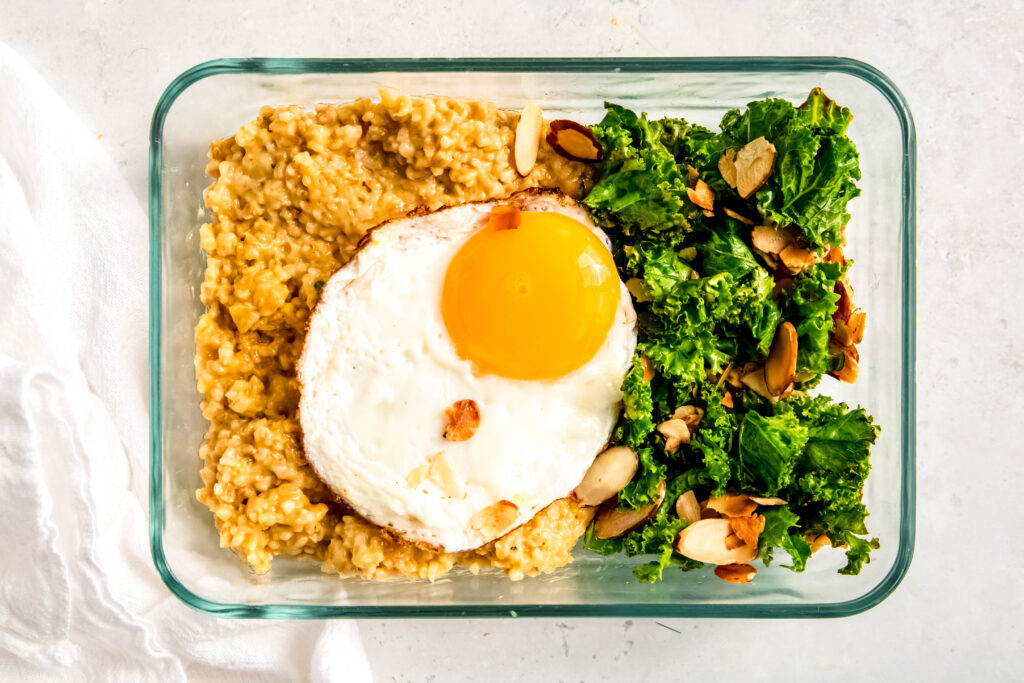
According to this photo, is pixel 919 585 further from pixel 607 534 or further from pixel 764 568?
pixel 607 534

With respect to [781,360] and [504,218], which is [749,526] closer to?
[781,360]

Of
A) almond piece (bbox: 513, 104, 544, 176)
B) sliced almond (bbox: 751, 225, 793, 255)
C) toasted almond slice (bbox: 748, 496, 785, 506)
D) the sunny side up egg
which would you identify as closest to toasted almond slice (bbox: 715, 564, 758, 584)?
toasted almond slice (bbox: 748, 496, 785, 506)

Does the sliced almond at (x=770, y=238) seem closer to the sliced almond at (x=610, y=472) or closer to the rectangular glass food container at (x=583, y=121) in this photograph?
the rectangular glass food container at (x=583, y=121)

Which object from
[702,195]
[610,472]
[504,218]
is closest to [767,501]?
[610,472]

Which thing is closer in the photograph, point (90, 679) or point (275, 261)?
point (275, 261)

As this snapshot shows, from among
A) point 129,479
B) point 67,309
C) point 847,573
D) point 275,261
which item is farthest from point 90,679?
point 847,573

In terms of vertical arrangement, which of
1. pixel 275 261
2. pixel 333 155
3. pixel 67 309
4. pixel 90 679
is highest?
pixel 333 155

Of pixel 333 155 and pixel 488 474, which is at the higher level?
pixel 333 155
